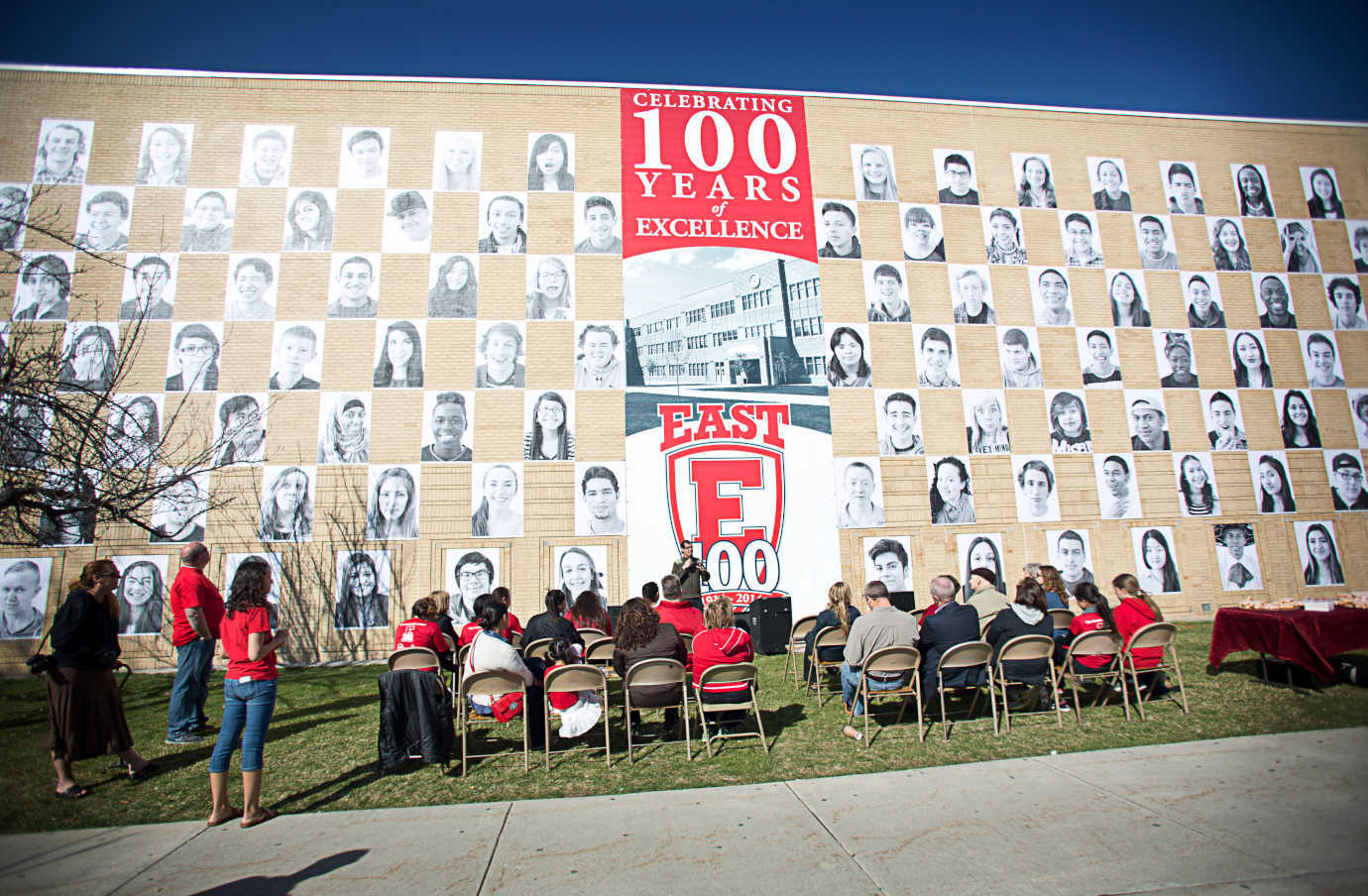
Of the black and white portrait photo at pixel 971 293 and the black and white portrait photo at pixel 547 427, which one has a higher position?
the black and white portrait photo at pixel 971 293

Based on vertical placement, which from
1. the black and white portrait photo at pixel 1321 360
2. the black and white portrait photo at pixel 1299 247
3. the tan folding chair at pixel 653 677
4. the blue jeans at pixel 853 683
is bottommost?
the blue jeans at pixel 853 683

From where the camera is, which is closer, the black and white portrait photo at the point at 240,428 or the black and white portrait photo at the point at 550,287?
the black and white portrait photo at the point at 240,428

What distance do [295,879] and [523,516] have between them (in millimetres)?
8987

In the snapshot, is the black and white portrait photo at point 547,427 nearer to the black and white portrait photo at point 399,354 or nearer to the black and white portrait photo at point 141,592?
the black and white portrait photo at point 399,354

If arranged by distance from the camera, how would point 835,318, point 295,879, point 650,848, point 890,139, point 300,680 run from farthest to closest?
point 890,139 < point 835,318 < point 300,680 < point 650,848 < point 295,879

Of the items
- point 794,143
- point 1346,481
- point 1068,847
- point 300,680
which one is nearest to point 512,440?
point 300,680

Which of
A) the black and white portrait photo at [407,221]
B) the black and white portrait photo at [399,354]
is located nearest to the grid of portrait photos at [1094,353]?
the black and white portrait photo at [407,221]

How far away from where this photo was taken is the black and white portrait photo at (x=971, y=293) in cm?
1445

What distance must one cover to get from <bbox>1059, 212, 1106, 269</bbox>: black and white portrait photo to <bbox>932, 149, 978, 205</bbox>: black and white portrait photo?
6.52ft

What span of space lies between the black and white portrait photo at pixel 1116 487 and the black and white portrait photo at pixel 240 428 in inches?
605

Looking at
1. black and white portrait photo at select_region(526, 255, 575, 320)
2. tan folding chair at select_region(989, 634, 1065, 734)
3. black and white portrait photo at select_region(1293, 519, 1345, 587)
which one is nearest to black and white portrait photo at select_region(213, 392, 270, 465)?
black and white portrait photo at select_region(526, 255, 575, 320)

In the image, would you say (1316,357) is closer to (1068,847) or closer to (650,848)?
(1068,847)

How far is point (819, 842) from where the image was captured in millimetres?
4207

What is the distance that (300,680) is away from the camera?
10.5 m
